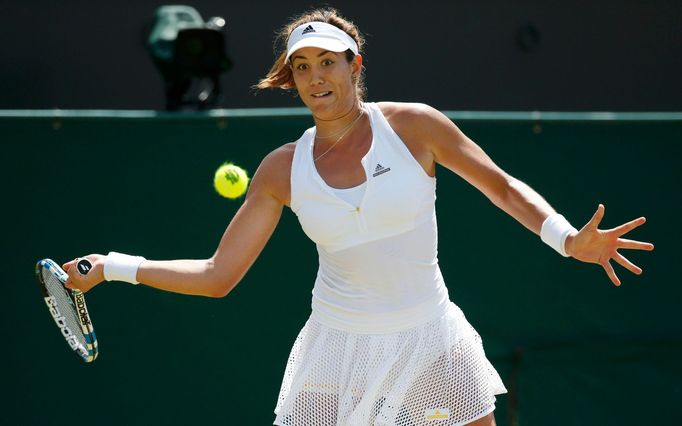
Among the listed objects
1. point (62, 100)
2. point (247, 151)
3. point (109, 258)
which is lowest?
point (109, 258)

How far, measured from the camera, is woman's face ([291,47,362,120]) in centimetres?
334

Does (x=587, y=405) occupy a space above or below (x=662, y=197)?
below

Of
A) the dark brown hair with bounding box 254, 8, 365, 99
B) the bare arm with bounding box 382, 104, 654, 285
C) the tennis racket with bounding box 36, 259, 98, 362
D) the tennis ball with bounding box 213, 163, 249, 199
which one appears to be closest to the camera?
the bare arm with bounding box 382, 104, 654, 285

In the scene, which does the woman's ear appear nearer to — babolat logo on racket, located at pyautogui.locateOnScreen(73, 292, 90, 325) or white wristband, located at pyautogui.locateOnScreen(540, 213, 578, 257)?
white wristband, located at pyautogui.locateOnScreen(540, 213, 578, 257)

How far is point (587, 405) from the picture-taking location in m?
4.97

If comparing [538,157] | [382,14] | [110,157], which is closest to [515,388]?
[538,157]

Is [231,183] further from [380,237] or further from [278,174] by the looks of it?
[380,237]

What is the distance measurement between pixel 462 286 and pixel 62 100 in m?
2.93

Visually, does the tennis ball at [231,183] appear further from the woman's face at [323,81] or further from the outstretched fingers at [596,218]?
the outstretched fingers at [596,218]

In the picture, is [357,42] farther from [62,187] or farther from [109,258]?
[62,187]

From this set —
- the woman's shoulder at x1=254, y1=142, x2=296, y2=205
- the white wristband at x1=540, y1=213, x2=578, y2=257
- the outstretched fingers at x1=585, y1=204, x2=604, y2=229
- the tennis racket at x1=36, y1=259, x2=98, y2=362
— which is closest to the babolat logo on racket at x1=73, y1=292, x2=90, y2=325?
the tennis racket at x1=36, y1=259, x2=98, y2=362

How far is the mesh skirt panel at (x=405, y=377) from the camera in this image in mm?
3283

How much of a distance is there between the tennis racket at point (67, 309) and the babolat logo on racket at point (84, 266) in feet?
0.38

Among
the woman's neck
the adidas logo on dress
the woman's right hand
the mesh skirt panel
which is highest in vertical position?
the woman's neck
